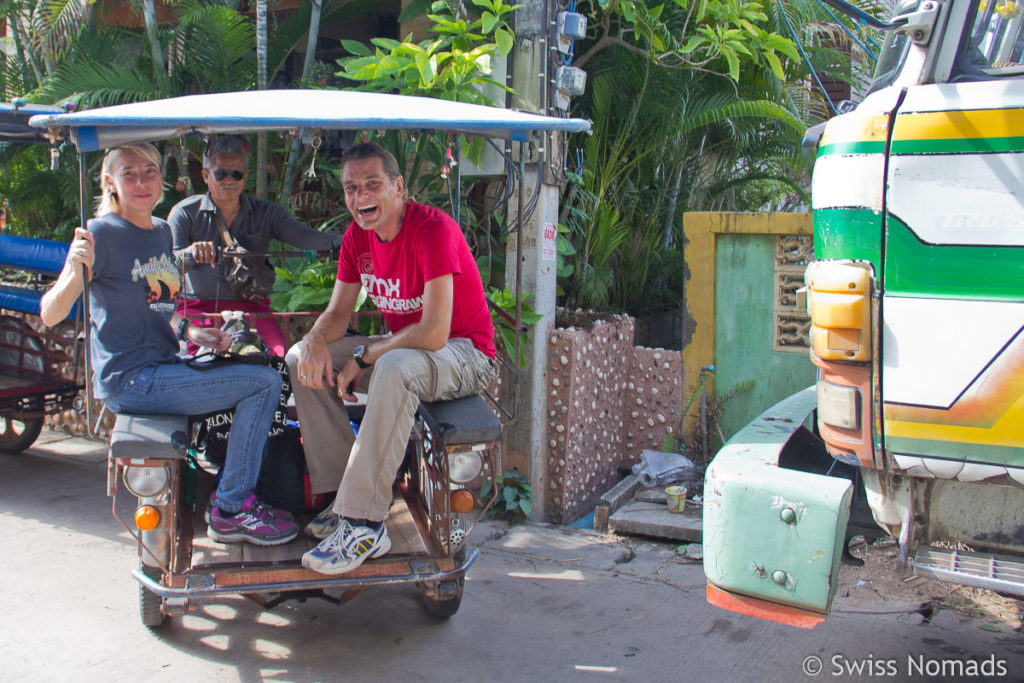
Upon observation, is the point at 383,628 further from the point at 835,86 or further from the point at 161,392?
the point at 835,86

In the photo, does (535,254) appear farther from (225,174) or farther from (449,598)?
(449,598)

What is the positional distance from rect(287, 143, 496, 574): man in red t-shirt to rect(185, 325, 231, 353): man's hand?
0.30 metres

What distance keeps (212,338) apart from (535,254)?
2.13 metres

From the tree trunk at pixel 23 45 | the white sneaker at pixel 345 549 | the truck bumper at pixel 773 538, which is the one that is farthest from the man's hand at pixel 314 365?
the tree trunk at pixel 23 45

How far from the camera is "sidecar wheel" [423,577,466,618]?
3570 millimetres

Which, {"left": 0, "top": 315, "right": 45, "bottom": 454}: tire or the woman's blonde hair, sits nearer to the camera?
the woman's blonde hair

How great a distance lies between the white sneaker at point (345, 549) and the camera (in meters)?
3.26

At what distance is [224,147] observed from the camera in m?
4.49

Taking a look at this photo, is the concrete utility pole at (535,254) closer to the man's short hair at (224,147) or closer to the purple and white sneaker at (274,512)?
the man's short hair at (224,147)

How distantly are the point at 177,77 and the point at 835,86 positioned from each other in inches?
293

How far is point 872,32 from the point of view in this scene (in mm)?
6973

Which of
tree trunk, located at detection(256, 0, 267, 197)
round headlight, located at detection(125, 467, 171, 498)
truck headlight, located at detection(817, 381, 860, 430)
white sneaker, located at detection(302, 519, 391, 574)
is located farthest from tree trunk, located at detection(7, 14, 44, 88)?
truck headlight, located at detection(817, 381, 860, 430)

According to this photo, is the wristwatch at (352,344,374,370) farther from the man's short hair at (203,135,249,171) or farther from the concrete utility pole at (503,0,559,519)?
the concrete utility pole at (503,0,559,519)

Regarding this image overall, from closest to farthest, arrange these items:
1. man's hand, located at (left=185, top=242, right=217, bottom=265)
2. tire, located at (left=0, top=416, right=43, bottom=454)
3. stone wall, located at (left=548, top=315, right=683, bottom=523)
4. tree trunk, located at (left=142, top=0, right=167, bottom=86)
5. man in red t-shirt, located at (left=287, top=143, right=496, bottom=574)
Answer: man in red t-shirt, located at (left=287, top=143, right=496, bottom=574)
man's hand, located at (left=185, top=242, right=217, bottom=265)
stone wall, located at (left=548, top=315, right=683, bottom=523)
tire, located at (left=0, top=416, right=43, bottom=454)
tree trunk, located at (left=142, top=0, right=167, bottom=86)
